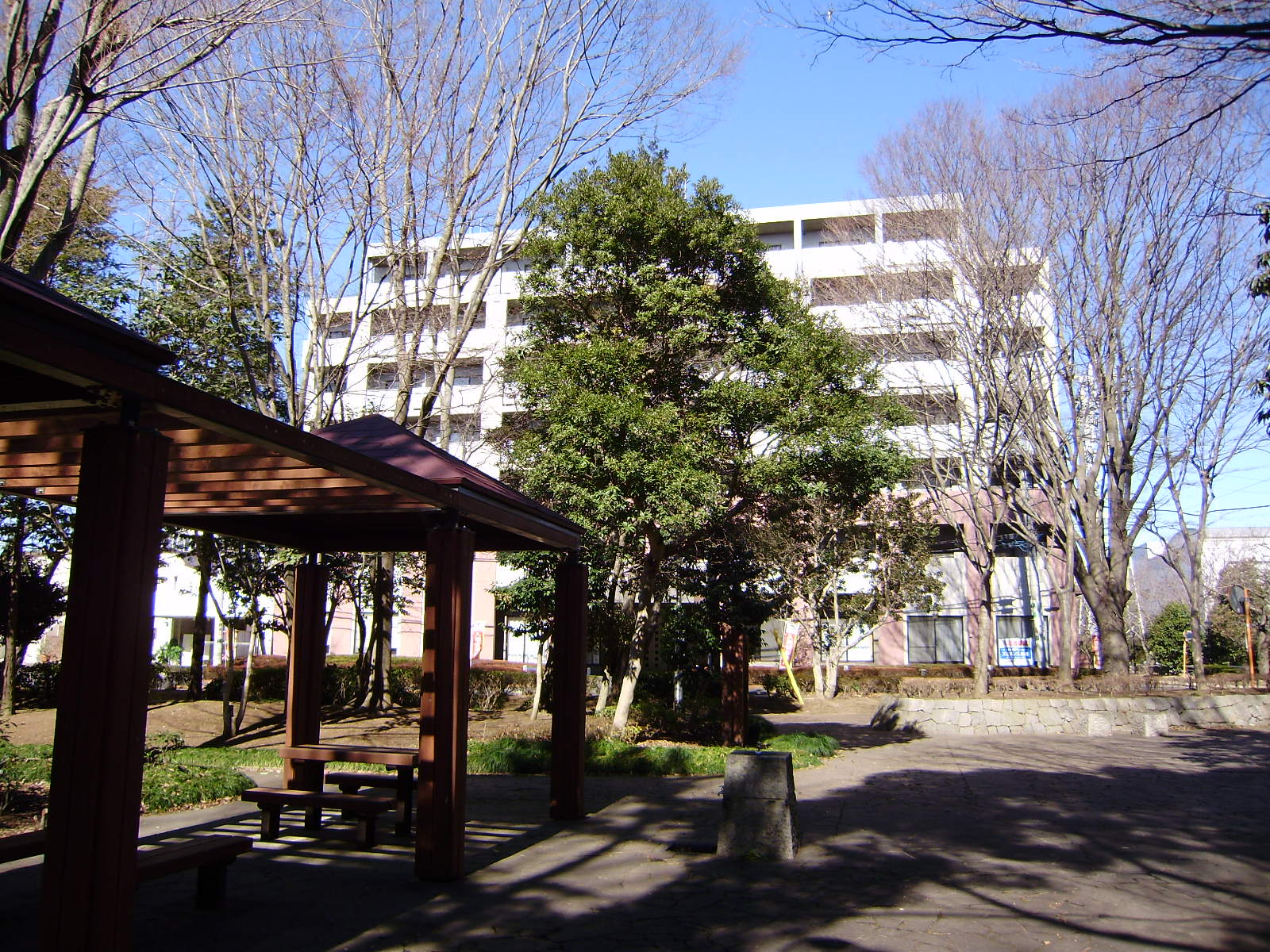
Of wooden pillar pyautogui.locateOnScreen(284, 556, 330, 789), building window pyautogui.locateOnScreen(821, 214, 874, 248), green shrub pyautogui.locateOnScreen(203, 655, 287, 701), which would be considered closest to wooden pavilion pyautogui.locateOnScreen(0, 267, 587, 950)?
wooden pillar pyautogui.locateOnScreen(284, 556, 330, 789)

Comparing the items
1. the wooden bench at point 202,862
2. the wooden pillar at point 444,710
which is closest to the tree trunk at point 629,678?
the wooden pillar at point 444,710

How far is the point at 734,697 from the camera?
1558 centimetres

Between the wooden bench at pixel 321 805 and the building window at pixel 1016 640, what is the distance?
3318 cm

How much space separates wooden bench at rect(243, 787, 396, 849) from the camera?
7.27 meters

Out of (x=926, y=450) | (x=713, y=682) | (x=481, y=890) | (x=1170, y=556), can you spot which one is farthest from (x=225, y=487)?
(x=1170, y=556)

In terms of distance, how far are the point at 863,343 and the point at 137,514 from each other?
808 inches

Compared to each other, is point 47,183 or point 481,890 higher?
point 47,183

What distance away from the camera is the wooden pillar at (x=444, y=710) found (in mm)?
6656

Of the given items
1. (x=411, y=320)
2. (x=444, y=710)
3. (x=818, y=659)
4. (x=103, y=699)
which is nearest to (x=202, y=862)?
(x=444, y=710)

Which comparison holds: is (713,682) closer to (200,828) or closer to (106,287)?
(200,828)

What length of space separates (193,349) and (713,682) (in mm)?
10932

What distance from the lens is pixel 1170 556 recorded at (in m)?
33.4

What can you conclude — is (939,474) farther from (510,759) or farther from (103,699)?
(103,699)

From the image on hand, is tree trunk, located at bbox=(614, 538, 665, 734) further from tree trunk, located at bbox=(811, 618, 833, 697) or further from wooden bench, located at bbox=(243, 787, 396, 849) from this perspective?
tree trunk, located at bbox=(811, 618, 833, 697)
